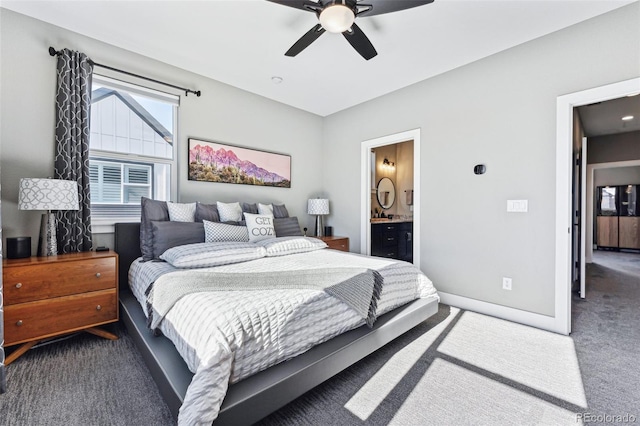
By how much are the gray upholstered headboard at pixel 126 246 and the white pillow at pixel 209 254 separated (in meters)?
0.56

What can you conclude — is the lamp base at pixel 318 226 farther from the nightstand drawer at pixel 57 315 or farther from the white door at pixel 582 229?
the white door at pixel 582 229

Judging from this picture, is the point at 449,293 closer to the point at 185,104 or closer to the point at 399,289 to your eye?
the point at 399,289

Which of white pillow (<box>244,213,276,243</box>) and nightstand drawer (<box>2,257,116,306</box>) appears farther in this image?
white pillow (<box>244,213,276,243</box>)

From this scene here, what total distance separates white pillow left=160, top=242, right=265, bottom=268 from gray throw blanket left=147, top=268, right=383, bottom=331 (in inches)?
8.5

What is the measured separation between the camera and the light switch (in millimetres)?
2717

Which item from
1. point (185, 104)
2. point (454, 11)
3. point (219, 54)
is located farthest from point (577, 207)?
point (185, 104)

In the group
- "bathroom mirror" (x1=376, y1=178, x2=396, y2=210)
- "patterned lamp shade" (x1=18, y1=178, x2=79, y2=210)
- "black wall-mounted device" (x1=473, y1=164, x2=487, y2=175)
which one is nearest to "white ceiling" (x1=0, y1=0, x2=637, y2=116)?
"black wall-mounted device" (x1=473, y1=164, x2=487, y2=175)

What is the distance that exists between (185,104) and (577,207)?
17.4 feet

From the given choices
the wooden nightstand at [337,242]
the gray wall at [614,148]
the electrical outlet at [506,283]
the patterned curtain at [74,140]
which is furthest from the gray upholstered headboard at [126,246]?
the gray wall at [614,148]

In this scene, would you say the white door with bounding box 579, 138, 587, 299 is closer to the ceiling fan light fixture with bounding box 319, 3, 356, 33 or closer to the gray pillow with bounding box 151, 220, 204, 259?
the ceiling fan light fixture with bounding box 319, 3, 356, 33

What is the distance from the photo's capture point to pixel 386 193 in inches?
225

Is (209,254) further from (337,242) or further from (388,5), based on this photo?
(388,5)

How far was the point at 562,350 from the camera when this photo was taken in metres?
2.19

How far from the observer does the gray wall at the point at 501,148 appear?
2.41 m
